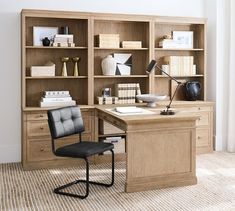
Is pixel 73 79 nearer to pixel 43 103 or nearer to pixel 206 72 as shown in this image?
pixel 43 103

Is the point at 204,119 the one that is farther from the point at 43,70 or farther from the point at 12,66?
the point at 12,66

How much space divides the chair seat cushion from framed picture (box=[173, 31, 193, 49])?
2.34m

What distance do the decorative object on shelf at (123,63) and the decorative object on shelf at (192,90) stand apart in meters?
0.88

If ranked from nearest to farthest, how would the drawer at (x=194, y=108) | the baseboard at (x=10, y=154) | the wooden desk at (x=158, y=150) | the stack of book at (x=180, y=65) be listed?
the wooden desk at (x=158, y=150) < the baseboard at (x=10, y=154) < the drawer at (x=194, y=108) < the stack of book at (x=180, y=65)

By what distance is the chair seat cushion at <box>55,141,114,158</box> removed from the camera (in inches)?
149

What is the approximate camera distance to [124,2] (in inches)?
218

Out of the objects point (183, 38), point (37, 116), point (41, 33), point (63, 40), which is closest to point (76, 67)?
point (63, 40)

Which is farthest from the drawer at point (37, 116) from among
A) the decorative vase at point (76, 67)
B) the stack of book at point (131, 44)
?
the stack of book at point (131, 44)

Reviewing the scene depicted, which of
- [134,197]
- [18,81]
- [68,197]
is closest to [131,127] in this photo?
[134,197]

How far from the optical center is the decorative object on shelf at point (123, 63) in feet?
18.1

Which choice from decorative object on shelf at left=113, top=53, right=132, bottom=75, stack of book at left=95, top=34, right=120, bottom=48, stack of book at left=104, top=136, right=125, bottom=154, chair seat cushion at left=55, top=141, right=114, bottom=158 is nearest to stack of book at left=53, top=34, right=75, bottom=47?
stack of book at left=95, top=34, right=120, bottom=48

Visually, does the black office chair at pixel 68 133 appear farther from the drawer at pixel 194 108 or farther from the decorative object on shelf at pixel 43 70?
the drawer at pixel 194 108

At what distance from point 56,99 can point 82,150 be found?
1333 millimetres

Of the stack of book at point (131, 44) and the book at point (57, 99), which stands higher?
the stack of book at point (131, 44)
